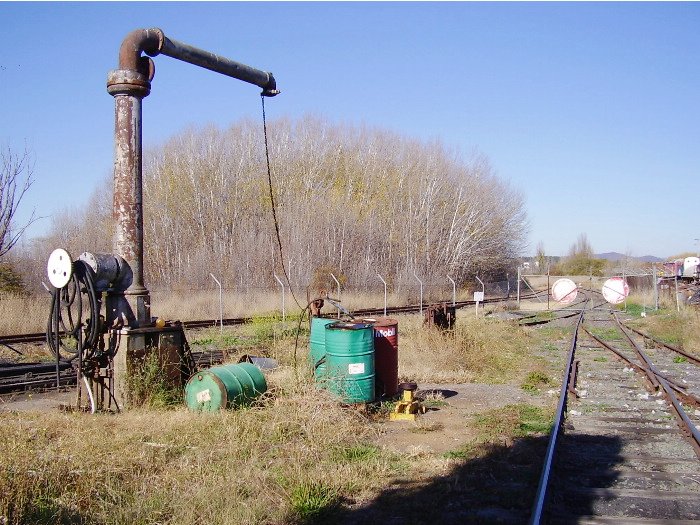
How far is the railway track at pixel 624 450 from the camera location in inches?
229

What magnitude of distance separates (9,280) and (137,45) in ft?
56.9

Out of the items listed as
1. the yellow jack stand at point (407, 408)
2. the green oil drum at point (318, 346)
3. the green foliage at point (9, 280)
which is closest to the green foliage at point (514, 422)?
the yellow jack stand at point (407, 408)

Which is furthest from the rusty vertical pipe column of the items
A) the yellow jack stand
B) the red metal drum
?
the yellow jack stand

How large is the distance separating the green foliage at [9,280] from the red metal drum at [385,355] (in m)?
17.6

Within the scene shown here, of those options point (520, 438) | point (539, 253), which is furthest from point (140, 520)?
point (539, 253)

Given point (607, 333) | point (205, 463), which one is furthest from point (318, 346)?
point (607, 333)

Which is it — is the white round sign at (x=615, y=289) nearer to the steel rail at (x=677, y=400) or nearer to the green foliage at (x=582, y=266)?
the steel rail at (x=677, y=400)

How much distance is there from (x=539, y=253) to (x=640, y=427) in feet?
322

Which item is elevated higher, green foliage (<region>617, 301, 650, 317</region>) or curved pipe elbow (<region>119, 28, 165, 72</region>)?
curved pipe elbow (<region>119, 28, 165, 72</region>)

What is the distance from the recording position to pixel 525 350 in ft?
60.8

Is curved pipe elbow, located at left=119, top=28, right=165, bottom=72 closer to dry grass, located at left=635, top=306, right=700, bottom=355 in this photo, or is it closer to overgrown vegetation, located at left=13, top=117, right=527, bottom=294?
dry grass, located at left=635, top=306, right=700, bottom=355

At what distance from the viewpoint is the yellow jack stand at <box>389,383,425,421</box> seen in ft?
30.5

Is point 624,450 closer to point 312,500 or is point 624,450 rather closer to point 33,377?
point 312,500

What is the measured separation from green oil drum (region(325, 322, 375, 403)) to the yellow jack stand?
437mm
